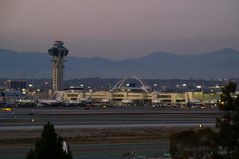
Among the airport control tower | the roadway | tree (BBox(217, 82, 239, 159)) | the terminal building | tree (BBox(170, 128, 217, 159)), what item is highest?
the airport control tower

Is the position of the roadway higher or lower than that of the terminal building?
→ lower

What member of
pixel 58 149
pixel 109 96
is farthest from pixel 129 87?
pixel 58 149

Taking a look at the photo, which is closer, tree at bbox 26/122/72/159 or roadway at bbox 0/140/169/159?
tree at bbox 26/122/72/159

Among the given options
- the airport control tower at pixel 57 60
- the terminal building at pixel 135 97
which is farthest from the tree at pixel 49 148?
the airport control tower at pixel 57 60

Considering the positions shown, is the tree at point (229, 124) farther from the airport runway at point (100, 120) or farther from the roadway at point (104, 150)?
the airport runway at point (100, 120)

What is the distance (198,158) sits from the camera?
2831 cm

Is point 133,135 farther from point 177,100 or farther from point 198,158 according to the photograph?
point 177,100

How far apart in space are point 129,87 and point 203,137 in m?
149

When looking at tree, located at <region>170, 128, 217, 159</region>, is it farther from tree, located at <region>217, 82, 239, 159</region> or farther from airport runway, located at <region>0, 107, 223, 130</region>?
airport runway, located at <region>0, 107, 223, 130</region>

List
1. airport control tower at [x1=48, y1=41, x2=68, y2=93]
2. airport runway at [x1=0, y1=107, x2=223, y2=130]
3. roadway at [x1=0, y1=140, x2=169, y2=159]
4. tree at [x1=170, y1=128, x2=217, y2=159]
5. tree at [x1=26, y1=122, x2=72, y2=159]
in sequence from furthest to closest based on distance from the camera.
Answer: airport control tower at [x1=48, y1=41, x2=68, y2=93] → airport runway at [x1=0, y1=107, x2=223, y2=130] → roadway at [x1=0, y1=140, x2=169, y2=159] → tree at [x1=170, y1=128, x2=217, y2=159] → tree at [x1=26, y1=122, x2=72, y2=159]

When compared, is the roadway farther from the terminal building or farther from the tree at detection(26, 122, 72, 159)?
the terminal building

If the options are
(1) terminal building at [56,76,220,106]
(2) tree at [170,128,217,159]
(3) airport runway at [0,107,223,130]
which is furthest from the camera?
(1) terminal building at [56,76,220,106]

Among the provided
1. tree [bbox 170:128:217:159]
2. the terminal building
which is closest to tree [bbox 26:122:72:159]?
tree [bbox 170:128:217:159]

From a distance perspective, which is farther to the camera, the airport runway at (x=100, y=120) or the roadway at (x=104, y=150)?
the airport runway at (x=100, y=120)
